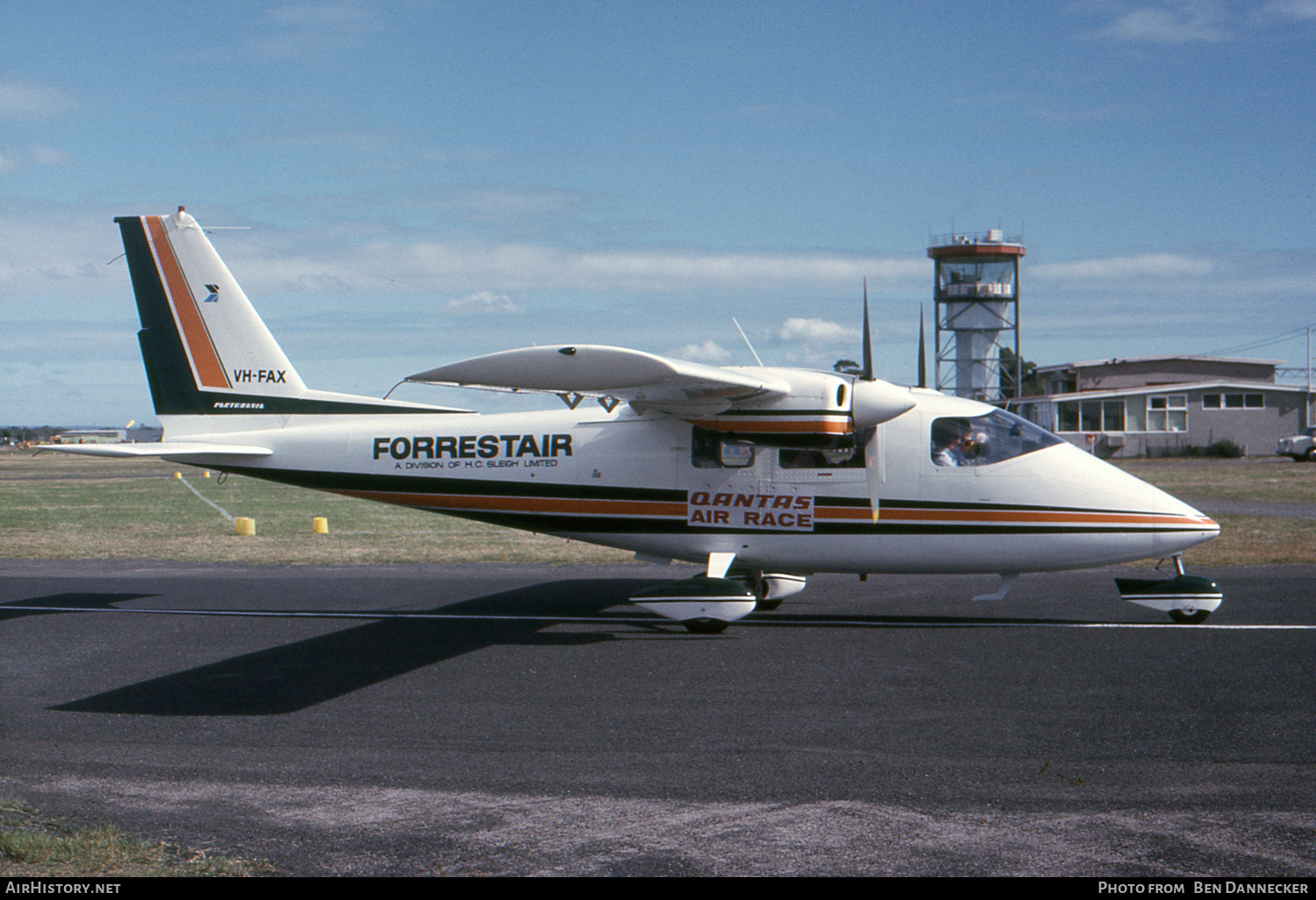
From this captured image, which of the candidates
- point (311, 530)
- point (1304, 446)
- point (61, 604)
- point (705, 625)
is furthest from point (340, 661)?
point (1304, 446)

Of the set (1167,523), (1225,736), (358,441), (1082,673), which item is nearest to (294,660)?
(358,441)

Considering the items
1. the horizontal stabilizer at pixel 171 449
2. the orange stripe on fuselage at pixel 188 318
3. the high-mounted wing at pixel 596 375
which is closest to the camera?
the high-mounted wing at pixel 596 375

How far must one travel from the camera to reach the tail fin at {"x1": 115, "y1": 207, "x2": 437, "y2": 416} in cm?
1436

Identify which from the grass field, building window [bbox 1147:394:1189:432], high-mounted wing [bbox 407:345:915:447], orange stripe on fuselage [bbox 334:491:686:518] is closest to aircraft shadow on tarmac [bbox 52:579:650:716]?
orange stripe on fuselage [bbox 334:491:686:518]

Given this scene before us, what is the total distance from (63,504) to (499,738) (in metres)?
34.1

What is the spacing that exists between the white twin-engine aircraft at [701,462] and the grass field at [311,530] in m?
6.22

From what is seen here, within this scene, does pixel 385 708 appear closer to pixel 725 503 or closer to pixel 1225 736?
pixel 725 503

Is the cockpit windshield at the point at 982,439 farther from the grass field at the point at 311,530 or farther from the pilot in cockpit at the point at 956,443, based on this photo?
the grass field at the point at 311,530

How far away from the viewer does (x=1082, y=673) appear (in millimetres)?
9812

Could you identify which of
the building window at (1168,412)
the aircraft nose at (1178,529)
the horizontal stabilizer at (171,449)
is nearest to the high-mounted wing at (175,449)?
the horizontal stabilizer at (171,449)

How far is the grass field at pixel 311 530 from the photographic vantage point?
2048 centimetres

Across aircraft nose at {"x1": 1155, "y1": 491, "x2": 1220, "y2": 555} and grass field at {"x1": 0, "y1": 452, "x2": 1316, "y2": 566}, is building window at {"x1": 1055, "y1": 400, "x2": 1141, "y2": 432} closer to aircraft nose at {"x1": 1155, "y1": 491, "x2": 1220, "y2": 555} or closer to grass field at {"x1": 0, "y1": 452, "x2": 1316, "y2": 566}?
grass field at {"x1": 0, "y1": 452, "x2": 1316, "y2": 566}

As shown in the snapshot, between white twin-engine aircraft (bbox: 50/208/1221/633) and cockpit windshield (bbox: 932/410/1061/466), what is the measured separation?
2 cm
